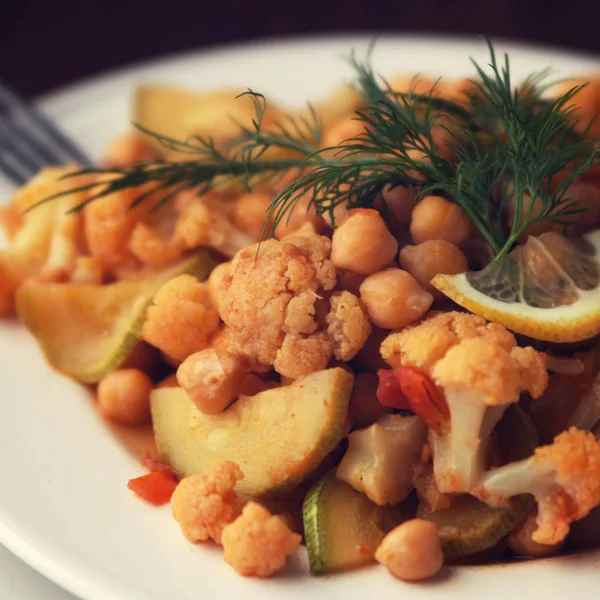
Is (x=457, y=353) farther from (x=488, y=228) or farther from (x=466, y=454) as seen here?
(x=488, y=228)

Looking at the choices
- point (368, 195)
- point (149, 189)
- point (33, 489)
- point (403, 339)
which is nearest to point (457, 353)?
point (403, 339)

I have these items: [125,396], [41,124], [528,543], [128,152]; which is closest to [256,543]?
[528,543]

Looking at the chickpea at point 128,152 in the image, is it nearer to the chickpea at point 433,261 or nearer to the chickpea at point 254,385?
the chickpea at point 254,385

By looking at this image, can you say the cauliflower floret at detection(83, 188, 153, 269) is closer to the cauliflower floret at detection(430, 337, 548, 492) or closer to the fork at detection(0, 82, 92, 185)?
the fork at detection(0, 82, 92, 185)

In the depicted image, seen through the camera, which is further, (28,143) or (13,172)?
(28,143)

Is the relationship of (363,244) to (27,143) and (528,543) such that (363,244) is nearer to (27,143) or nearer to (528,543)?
(528,543)

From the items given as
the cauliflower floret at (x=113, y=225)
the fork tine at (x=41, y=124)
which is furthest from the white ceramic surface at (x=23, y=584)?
the fork tine at (x=41, y=124)
